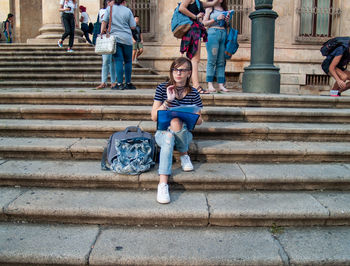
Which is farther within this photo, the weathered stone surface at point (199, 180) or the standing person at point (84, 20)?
the standing person at point (84, 20)

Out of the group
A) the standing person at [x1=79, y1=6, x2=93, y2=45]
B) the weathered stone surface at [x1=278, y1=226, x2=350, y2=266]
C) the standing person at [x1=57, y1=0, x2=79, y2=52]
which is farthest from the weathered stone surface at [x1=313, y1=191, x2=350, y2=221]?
the standing person at [x1=79, y1=6, x2=93, y2=45]

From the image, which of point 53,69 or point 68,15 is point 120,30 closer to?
point 53,69

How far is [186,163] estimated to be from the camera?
127 inches

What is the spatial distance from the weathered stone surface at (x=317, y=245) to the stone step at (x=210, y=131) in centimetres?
158

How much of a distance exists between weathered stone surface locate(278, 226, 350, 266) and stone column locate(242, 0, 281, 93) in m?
4.20

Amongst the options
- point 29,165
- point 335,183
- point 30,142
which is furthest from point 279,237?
point 30,142

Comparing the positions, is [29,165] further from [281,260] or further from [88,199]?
[281,260]

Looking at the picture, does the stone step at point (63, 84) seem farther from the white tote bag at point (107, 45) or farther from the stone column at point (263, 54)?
the stone column at point (263, 54)

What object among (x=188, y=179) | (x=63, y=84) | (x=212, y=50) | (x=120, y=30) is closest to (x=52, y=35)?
(x=63, y=84)

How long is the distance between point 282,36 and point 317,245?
9287 millimetres

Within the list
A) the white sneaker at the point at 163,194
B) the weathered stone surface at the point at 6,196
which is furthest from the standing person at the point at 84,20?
the white sneaker at the point at 163,194

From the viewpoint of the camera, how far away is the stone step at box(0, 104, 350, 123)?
440cm

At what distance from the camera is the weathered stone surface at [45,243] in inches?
88.5

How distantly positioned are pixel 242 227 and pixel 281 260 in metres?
0.49
